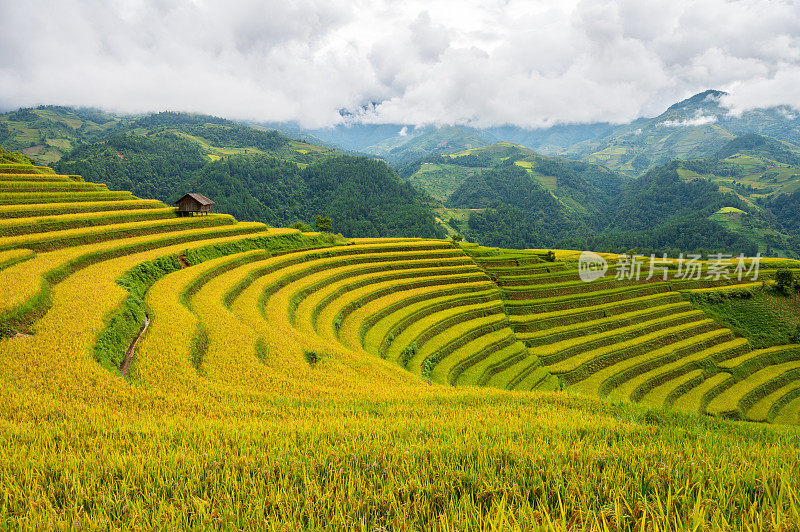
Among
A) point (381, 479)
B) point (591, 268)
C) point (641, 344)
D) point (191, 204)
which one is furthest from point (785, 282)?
point (191, 204)

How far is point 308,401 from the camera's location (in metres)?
7.32

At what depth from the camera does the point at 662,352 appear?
97.7ft

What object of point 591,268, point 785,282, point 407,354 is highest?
point 785,282

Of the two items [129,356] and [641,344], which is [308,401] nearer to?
[129,356]

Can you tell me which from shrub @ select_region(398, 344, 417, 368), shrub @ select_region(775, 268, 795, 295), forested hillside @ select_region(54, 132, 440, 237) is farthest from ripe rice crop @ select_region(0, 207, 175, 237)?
forested hillside @ select_region(54, 132, 440, 237)

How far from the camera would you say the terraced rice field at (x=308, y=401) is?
257cm

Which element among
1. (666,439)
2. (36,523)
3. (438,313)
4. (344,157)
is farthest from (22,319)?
(344,157)

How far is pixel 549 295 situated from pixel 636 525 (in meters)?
37.1

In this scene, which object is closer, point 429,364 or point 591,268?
point 429,364

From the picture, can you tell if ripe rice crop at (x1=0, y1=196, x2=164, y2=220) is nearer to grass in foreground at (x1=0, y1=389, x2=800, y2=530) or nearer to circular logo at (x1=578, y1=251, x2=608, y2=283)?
grass in foreground at (x1=0, y1=389, x2=800, y2=530)

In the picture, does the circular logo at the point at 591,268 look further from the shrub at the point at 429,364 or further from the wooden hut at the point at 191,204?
the wooden hut at the point at 191,204

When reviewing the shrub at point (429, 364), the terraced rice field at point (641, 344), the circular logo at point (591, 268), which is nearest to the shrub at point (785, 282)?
the terraced rice field at point (641, 344)

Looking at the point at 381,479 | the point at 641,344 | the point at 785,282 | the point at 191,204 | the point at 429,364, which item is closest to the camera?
the point at 381,479

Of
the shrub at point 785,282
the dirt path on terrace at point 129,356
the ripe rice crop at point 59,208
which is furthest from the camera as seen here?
the shrub at point 785,282
